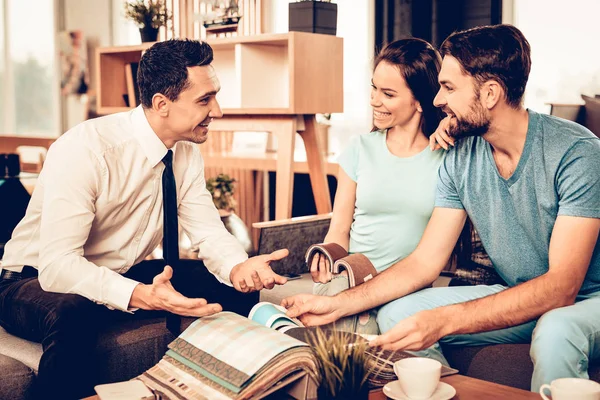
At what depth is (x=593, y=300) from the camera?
1.78 m

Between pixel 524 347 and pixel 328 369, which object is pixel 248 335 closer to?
pixel 328 369

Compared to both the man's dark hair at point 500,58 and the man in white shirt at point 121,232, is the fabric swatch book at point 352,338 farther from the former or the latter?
the man's dark hair at point 500,58

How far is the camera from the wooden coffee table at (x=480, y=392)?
1351 millimetres

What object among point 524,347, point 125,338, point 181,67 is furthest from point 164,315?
point 524,347

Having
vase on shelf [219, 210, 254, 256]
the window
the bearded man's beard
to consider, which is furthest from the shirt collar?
the window

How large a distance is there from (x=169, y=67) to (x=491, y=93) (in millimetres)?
896

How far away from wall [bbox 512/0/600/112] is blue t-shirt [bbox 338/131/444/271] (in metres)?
1.78

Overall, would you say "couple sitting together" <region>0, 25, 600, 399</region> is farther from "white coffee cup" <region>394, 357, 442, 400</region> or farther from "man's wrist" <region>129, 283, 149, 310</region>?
"white coffee cup" <region>394, 357, 442, 400</region>

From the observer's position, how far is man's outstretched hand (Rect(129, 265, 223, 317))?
64.6 inches

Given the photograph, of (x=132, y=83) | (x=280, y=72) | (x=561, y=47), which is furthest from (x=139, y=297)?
(x=132, y=83)

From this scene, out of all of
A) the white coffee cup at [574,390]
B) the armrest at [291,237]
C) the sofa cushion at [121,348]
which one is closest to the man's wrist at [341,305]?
the sofa cushion at [121,348]

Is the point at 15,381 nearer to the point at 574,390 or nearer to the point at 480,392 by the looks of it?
the point at 480,392

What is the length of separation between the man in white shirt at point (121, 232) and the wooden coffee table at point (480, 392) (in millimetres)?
591

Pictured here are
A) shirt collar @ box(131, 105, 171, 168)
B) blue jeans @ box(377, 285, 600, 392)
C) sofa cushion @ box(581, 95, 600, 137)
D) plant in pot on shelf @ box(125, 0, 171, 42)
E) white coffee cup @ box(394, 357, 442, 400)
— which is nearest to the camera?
white coffee cup @ box(394, 357, 442, 400)
